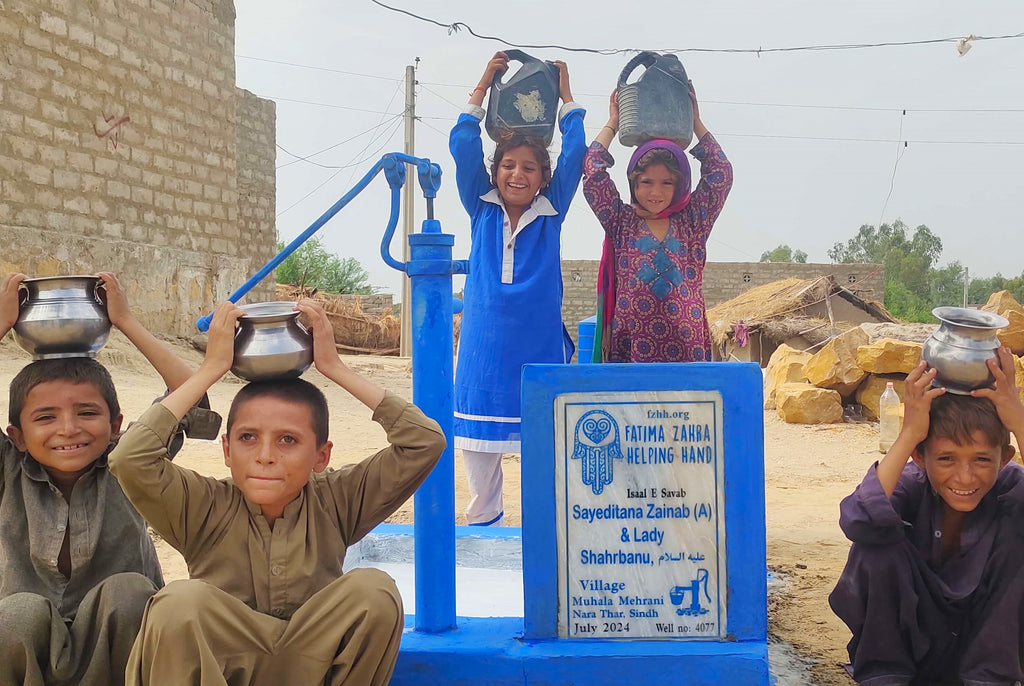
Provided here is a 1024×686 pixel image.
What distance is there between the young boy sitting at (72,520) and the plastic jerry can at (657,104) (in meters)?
1.88

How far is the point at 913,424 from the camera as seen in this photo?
220cm

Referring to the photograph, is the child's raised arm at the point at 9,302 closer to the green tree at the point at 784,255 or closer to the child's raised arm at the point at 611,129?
the child's raised arm at the point at 611,129

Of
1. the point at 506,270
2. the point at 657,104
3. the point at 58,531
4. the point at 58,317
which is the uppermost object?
the point at 657,104

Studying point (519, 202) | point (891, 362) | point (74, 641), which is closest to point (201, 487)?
point (74, 641)

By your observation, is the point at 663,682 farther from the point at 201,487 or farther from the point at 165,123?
the point at 165,123

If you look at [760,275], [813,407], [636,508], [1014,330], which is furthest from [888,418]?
[760,275]

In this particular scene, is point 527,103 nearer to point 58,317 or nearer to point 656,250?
point 656,250

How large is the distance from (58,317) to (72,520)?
0.51 metres

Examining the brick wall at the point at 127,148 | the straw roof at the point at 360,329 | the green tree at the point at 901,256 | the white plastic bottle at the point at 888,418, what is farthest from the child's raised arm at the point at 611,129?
the green tree at the point at 901,256

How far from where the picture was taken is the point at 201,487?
6.48 ft

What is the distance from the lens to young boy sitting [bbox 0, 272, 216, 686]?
198 centimetres

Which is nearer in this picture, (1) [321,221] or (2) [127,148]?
(1) [321,221]

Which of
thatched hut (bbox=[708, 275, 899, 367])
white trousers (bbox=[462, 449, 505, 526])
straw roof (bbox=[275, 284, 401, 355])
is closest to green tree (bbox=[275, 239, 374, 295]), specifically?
straw roof (bbox=[275, 284, 401, 355])

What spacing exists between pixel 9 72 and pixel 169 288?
8.97 feet
